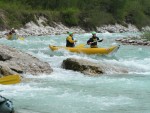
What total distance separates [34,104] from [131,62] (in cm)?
857

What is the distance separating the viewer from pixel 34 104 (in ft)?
29.3

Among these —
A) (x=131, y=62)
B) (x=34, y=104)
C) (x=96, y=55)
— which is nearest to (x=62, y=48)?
(x=96, y=55)

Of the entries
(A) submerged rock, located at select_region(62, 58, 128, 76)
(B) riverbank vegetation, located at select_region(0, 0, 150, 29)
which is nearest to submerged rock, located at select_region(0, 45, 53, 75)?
(A) submerged rock, located at select_region(62, 58, 128, 76)

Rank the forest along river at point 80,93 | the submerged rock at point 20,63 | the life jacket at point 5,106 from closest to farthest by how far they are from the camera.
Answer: the life jacket at point 5,106 < the forest along river at point 80,93 < the submerged rock at point 20,63

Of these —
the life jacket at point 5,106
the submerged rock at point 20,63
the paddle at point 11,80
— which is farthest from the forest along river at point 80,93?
the life jacket at point 5,106

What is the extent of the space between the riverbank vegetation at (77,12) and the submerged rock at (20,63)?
2460 centimetres

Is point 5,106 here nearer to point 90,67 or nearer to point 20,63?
point 20,63

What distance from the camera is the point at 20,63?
43.9ft

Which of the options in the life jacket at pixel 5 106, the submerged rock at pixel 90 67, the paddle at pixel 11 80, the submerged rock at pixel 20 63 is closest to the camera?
the life jacket at pixel 5 106

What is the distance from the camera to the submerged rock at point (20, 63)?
13.0 meters

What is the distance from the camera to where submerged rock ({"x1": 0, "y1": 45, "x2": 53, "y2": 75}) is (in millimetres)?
12971

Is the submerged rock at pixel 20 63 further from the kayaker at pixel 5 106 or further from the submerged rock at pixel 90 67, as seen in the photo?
the kayaker at pixel 5 106

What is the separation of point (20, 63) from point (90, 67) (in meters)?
2.47

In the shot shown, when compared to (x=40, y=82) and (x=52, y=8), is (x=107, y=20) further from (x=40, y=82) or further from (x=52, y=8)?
(x=40, y=82)
